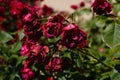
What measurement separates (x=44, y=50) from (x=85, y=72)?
48 cm

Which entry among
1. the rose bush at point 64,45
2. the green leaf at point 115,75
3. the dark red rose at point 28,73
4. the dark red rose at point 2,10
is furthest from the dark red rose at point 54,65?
the dark red rose at point 2,10

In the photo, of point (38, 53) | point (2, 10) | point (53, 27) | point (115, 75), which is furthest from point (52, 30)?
point (2, 10)

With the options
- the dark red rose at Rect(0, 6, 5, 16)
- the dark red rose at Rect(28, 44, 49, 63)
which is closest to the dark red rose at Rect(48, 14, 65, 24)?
the dark red rose at Rect(28, 44, 49, 63)

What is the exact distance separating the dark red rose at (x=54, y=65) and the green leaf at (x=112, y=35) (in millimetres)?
277

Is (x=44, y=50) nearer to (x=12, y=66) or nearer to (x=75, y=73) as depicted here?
(x=75, y=73)

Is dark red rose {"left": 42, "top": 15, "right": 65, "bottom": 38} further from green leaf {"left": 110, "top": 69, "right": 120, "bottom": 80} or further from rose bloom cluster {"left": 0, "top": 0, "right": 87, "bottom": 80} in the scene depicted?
green leaf {"left": 110, "top": 69, "right": 120, "bottom": 80}

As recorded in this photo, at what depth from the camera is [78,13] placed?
3.54m

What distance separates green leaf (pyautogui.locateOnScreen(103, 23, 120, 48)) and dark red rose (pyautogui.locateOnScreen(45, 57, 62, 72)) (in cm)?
28

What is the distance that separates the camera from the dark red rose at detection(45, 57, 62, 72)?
1.88 m

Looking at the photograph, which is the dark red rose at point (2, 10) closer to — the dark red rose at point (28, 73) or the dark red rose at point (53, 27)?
the dark red rose at point (28, 73)

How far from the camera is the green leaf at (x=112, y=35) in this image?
1.73 meters

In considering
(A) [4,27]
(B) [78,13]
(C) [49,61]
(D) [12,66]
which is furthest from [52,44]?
(A) [4,27]

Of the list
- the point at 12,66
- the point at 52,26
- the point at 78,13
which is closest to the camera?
the point at 52,26

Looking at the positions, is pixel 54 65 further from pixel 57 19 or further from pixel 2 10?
pixel 2 10
